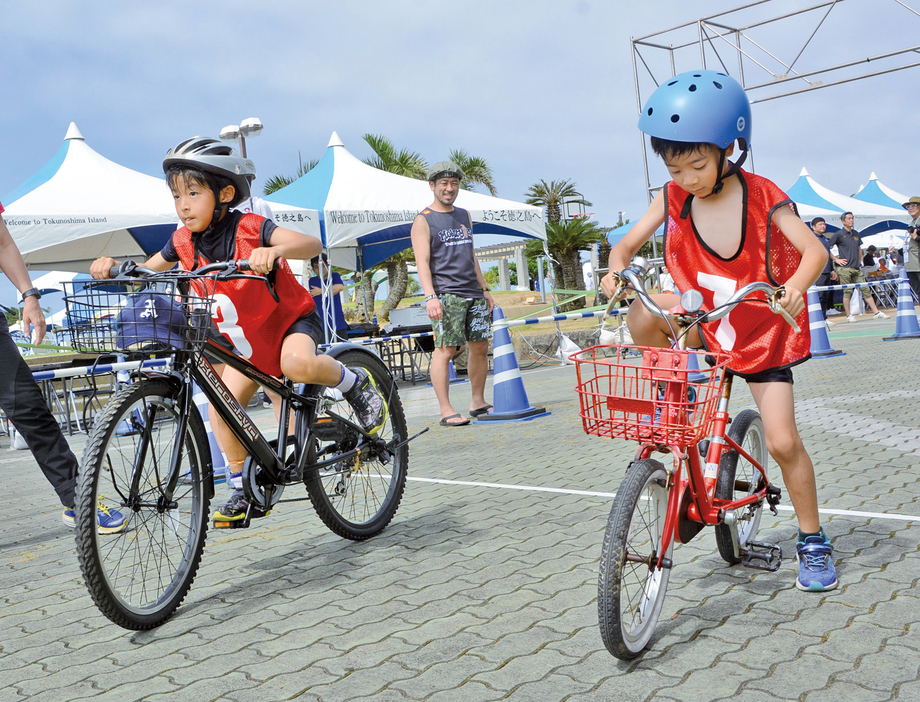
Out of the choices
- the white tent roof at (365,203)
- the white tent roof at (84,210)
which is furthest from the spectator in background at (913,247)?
the white tent roof at (84,210)

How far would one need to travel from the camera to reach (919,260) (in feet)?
49.8

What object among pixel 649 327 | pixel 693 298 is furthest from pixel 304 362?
pixel 693 298

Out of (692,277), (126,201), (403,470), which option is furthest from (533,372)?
(692,277)

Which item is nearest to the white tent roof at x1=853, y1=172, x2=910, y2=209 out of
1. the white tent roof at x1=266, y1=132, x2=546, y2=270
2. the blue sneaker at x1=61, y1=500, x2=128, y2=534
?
the white tent roof at x1=266, y1=132, x2=546, y2=270

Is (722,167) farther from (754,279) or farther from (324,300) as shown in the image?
(324,300)

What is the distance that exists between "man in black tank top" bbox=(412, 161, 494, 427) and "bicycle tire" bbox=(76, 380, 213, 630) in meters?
4.37

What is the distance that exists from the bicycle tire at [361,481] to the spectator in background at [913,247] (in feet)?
44.3

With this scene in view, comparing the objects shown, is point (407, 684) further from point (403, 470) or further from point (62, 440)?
point (62, 440)

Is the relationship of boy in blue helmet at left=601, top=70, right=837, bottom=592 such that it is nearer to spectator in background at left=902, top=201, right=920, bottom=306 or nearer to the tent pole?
the tent pole

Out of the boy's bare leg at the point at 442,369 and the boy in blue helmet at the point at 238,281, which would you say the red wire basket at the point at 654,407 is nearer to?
the boy in blue helmet at the point at 238,281

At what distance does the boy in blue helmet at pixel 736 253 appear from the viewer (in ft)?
8.70

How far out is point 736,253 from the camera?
2.86 metres

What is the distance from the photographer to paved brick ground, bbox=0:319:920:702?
2.32 metres

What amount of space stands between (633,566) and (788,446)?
76cm
